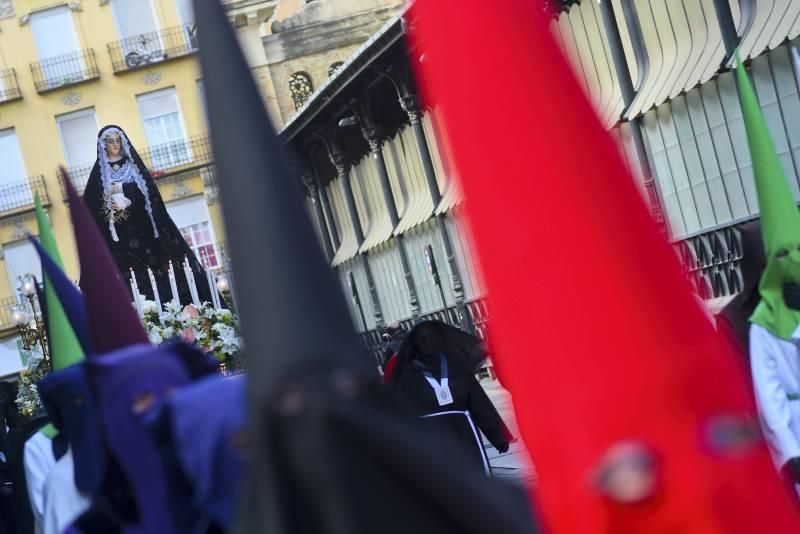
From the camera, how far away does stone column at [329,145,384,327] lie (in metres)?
31.4

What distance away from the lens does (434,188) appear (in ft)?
89.7

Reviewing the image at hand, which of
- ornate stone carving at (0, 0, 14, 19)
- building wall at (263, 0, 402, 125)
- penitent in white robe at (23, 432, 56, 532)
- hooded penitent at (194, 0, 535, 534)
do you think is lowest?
penitent in white robe at (23, 432, 56, 532)

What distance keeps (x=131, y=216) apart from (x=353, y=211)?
20.1 metres

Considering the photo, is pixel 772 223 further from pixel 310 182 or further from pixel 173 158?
pixel 173 158

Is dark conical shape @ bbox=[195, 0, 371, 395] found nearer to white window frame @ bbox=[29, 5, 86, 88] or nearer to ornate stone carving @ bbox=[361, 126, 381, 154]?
ornate stone carving @ bbox=[361, 126, 381, 154]

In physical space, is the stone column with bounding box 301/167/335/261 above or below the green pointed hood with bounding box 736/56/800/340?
above

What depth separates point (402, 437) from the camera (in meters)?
2.20

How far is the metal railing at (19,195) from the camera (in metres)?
45.0

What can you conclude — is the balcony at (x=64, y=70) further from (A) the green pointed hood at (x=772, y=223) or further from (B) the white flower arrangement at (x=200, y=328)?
(A) the green pointed hood at (x=772, y=223)

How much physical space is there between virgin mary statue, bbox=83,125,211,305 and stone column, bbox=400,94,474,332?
516 inches

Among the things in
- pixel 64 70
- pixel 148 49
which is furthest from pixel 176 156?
pixel 64 70

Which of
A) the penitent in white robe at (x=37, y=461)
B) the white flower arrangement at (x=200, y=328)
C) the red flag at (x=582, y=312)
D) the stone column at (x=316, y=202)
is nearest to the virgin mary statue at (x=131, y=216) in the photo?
the white flower arrangement at (x=200, y=328)

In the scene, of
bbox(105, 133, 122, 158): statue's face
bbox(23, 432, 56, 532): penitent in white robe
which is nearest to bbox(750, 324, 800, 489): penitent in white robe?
bbox(23, 432, 56, 532): penitent in white robe

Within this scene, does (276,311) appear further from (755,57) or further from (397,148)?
(397,148)
